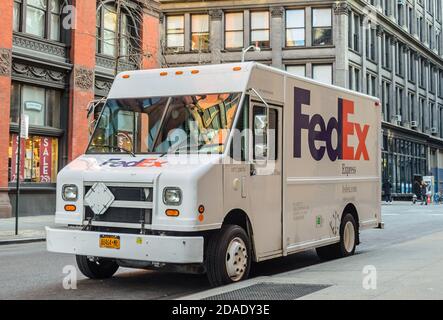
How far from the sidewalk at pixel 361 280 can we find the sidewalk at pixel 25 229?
27.9 feet

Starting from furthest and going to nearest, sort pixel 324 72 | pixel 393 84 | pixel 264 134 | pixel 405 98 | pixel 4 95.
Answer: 1. pixel 405 98
2. pixel 393 84
3. pixel 324 72
4. pixel 4 95
5. pixel 264 134

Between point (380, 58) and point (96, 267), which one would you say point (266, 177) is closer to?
point (96, 267)

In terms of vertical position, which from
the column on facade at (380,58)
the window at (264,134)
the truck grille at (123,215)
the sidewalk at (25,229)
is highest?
the column on facade at (380,58)

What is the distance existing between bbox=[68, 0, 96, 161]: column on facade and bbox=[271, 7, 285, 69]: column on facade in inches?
827

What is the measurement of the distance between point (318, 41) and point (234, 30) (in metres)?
6.42

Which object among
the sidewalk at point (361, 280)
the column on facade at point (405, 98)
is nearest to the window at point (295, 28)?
the column on facade at point (405, 98)

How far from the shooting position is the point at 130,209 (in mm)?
8094

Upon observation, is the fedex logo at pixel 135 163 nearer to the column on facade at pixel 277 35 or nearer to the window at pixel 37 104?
the window at pixel 37 104

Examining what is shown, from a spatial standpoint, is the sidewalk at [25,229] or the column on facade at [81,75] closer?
the sidewalk at [25,229]

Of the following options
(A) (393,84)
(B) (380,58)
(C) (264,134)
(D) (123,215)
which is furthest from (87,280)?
(A) (393,84)

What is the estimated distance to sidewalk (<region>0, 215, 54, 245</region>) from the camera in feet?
51.2

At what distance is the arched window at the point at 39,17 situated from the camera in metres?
23.5

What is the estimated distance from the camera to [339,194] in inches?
452

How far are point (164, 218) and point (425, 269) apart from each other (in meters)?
4.13
